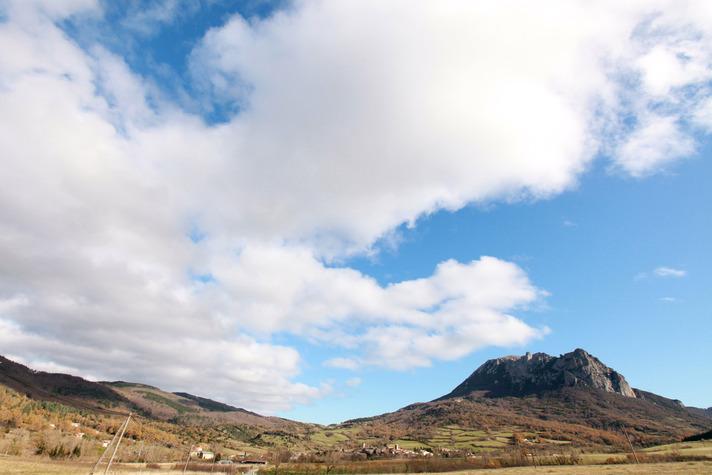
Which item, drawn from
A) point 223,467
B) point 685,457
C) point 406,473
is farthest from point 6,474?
point 685,457

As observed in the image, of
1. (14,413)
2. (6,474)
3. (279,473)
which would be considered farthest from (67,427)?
(6,474)

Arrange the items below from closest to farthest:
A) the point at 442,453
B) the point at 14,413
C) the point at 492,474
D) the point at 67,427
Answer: the point at 492,474 → the point at 14,413 → the point at 67,427 → the point at 442,453

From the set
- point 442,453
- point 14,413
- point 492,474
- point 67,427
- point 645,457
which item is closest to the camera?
point 492,474

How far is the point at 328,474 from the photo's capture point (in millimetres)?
123062

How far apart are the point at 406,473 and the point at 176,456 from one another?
10132 cm

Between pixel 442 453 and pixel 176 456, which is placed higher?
pixel 442 453

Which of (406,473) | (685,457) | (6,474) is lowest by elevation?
(6,474)

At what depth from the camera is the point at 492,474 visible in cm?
7794

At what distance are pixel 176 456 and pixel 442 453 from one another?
117488 millimetres

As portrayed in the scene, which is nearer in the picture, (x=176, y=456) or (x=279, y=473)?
(x=279, y=473)

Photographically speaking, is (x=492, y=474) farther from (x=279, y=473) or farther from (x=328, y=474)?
(x=279, y=473)

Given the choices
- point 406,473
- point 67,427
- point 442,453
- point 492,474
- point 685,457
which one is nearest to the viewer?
point 492,474

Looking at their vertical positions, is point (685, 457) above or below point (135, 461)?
above

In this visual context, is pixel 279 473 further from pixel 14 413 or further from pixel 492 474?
pixel 14 413
